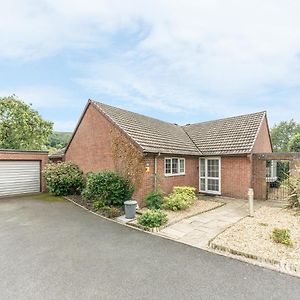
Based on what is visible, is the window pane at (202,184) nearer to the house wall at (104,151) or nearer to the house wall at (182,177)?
the house wall at (182,177)

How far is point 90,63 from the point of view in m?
14.9

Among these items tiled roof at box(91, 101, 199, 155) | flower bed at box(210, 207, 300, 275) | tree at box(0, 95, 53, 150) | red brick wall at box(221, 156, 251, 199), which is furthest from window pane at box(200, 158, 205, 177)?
tree at box(0, 95, 53, 150)

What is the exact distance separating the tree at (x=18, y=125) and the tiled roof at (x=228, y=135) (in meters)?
19.1

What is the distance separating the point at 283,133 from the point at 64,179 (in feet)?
137

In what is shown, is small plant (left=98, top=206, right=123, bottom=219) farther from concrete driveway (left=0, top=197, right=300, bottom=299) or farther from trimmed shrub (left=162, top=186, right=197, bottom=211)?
trimmed shrub (left=162, top=186, right=197, bottom=211)

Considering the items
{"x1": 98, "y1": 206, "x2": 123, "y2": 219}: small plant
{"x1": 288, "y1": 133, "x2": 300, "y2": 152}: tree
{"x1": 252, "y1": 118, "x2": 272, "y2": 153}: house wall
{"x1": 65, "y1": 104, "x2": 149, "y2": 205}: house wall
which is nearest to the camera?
{"x1": 98, "y1": 206, "x2": 123, "y2": 219}: small plant

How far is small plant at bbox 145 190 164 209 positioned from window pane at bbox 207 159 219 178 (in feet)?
17.5

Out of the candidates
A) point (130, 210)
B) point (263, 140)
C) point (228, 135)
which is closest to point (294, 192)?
point (228, 135)

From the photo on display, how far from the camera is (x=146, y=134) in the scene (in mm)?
13914

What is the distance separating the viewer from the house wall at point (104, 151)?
11.6 metres

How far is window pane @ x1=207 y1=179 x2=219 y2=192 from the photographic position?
14948 millimetres

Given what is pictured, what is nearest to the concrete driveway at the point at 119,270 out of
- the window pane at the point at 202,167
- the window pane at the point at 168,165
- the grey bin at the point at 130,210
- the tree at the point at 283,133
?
the grey bin at the point at 130,210

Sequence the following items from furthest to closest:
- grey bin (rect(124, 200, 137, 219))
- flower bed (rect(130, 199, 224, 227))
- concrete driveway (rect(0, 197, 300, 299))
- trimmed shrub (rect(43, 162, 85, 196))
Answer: trimmed shrub (rect(43, 162, 85, 196))
grey bin (rect(124, 200, 137, 219))
flower bed (rect(130, 199, 224, 227))
concrete driveway (rect(0, 197, 300, 299))

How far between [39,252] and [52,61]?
1202cm
